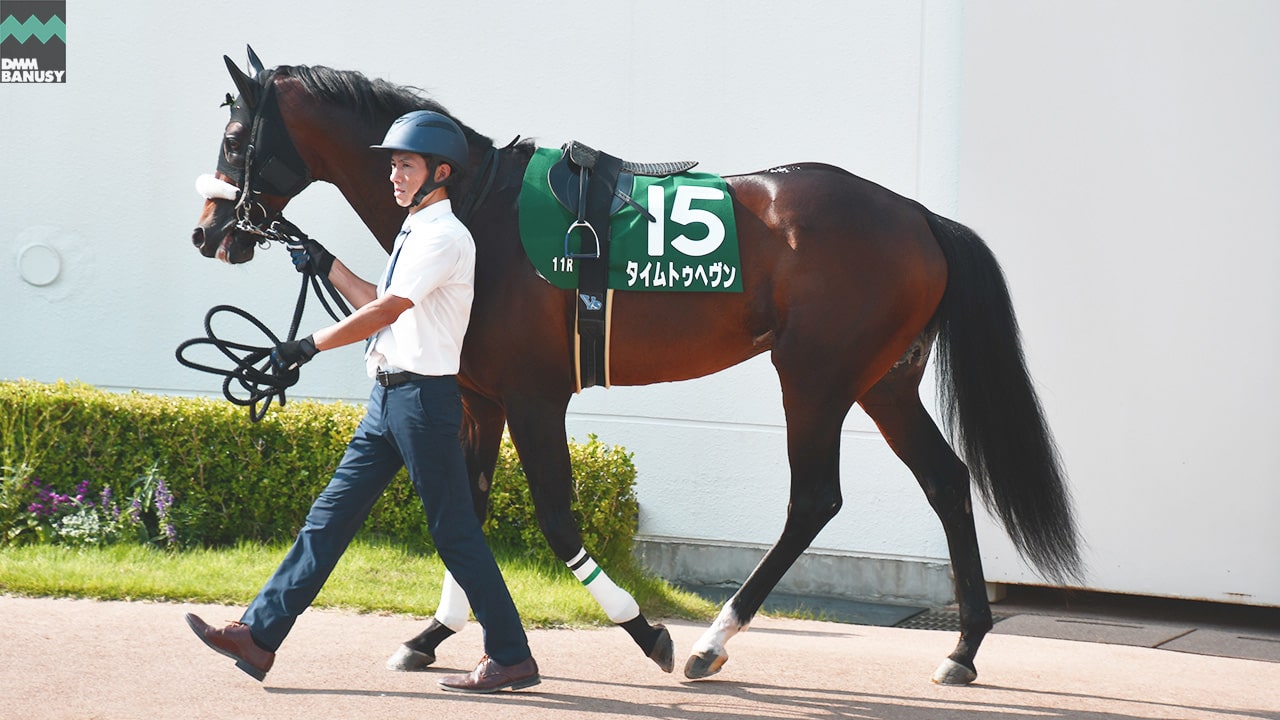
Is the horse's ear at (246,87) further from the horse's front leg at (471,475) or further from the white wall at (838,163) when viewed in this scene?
the white wall at (838,163)

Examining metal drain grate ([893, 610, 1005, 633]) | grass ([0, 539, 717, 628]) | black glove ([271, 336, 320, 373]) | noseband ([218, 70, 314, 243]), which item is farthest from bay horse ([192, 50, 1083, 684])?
metal drain grate ([893, 610, 1005, 633])

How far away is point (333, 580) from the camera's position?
560 cm

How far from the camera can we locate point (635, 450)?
694 cm

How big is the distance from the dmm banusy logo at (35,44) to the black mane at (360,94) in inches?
161

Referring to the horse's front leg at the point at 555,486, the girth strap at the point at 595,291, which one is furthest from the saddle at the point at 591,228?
the horse's front leg at the point at 555,486


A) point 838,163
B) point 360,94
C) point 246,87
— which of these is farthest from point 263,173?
point 838,163

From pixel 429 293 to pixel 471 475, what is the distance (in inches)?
31.7

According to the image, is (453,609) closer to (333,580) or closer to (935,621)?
(333,580)

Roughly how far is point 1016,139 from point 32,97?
5.64m

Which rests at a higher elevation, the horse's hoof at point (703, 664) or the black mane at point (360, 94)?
the black mane at point (360, 94)

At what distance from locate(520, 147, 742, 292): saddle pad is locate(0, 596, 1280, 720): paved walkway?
1.33 meters

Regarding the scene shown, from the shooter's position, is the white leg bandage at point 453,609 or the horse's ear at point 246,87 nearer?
the horse's ear at point 246,87

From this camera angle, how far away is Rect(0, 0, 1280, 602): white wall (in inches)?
235

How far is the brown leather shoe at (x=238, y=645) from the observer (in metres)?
3.86
